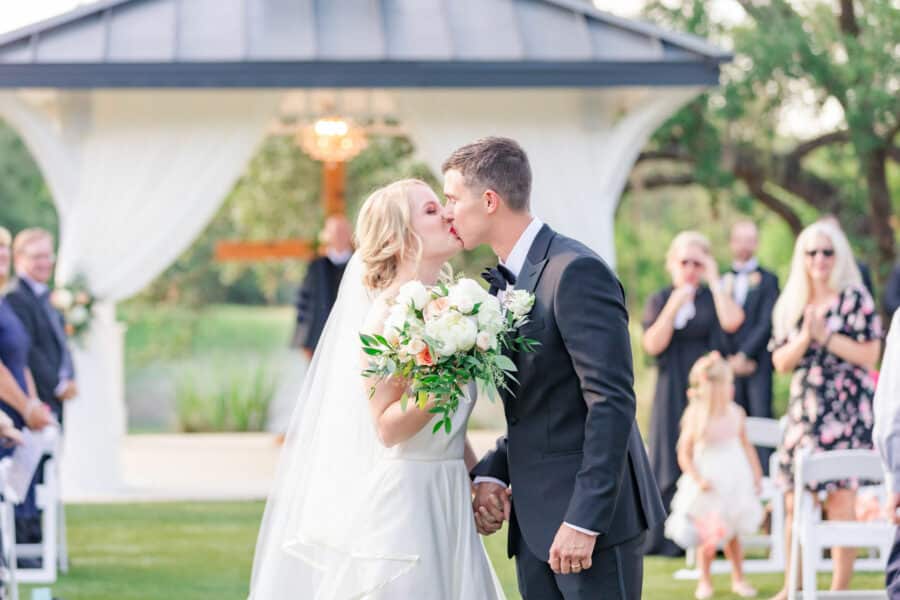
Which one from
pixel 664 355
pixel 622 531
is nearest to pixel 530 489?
pixel 622 531

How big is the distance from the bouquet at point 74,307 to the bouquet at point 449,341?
7403 mm

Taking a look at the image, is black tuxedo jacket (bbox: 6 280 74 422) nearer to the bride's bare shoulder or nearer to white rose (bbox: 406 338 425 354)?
the bride's bare shoulder

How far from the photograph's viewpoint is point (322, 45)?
41.0 feet

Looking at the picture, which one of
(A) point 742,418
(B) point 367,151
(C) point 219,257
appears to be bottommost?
(A) point 742,418

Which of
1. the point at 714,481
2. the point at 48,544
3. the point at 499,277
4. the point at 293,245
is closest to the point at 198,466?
the point at 293,245

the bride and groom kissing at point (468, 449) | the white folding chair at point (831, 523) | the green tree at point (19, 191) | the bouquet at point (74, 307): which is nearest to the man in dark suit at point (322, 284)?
the bouquet at point (74, 307)

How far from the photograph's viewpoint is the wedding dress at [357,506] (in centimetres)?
506

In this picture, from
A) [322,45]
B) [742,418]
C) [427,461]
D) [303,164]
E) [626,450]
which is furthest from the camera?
[303,164]

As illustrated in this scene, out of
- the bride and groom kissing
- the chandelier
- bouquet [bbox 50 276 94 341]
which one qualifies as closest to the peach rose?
the bride and groom kissing

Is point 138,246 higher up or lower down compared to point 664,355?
higher up

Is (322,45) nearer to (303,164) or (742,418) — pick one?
(742,418)

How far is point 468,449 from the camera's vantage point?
5.40m

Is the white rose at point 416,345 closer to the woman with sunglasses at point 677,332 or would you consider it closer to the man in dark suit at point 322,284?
the woman with sunglasses at point 677,332

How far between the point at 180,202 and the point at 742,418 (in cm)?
559
